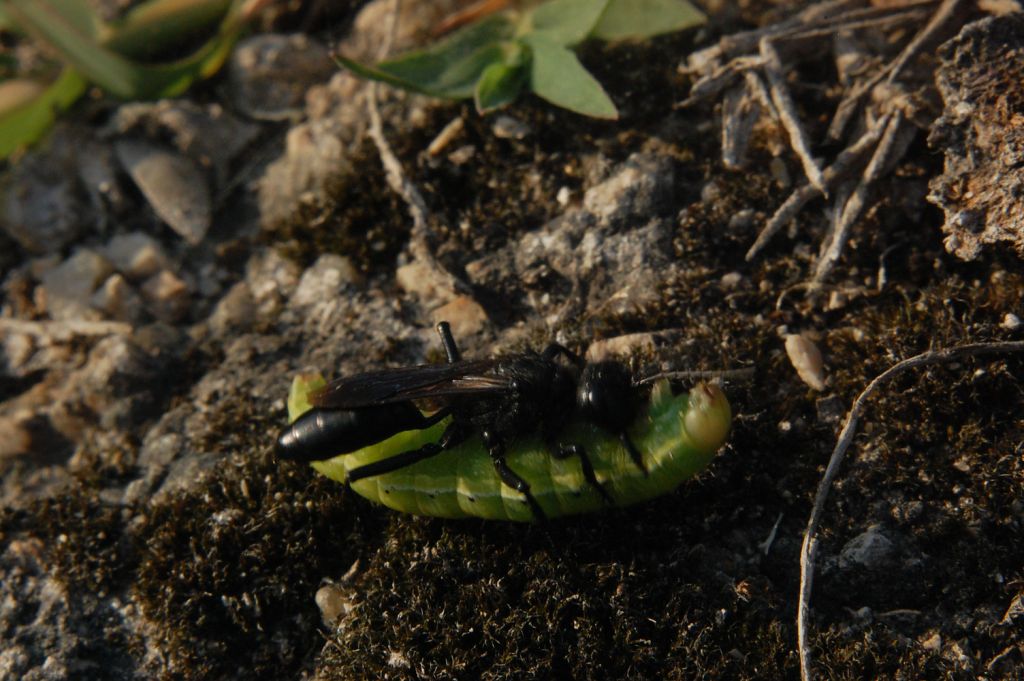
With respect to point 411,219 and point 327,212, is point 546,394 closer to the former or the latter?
point 411,219

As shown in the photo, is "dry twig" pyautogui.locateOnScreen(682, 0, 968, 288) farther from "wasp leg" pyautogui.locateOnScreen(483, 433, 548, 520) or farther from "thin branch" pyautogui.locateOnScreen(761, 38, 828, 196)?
"wasp leg" pyautogui.locateOnScreen(483, 433, 548, 520)

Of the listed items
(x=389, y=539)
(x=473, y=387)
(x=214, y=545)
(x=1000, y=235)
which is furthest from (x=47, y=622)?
(x=1000, y=235)

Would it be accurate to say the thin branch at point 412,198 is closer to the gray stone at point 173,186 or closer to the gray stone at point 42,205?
the gray stone at point 173,186

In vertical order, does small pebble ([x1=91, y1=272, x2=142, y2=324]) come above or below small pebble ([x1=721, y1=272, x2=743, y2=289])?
below

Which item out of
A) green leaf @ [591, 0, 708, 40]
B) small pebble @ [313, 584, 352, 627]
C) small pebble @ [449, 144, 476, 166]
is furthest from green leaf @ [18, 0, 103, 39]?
small pebble @ [313, 584, 352, 627]

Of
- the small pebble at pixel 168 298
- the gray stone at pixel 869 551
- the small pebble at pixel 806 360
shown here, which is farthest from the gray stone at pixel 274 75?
the gray stone at pixel 869 551
